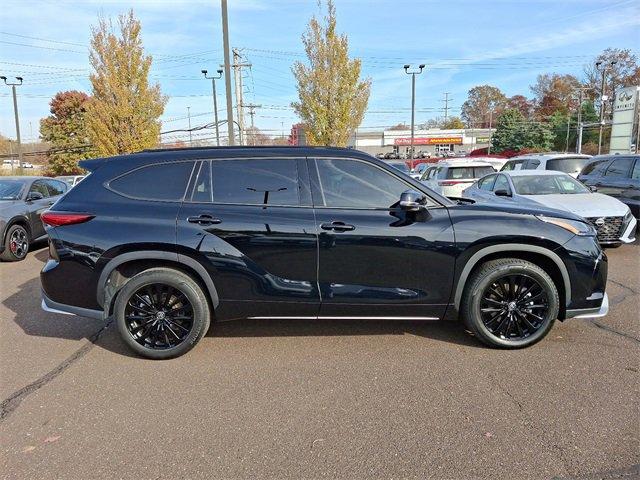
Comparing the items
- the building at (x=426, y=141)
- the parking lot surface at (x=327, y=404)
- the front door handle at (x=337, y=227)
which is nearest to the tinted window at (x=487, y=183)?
the parking lot surface at (x=327, y=404)

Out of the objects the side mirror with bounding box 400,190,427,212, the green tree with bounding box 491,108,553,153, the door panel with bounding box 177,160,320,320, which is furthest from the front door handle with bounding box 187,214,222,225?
the green tree with bounding box 491,108,553,153

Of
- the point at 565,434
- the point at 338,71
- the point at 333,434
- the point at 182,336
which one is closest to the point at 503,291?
the point at 565,434

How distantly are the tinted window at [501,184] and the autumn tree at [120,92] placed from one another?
12.5 metres

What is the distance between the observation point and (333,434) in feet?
9.10

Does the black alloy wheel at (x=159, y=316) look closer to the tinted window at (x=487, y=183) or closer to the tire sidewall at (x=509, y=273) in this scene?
the tire sidewall at (x=509, y=273)

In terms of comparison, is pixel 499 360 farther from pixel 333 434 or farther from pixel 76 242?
pixel 76 242

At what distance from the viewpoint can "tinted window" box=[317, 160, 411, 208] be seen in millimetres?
3807

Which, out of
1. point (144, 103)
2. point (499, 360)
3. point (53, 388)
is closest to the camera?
point (53, 388)

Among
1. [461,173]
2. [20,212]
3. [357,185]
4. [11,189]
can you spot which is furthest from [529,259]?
[11,189]

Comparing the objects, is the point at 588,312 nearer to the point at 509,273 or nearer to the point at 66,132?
the point at 509,273

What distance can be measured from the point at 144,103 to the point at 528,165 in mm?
12839

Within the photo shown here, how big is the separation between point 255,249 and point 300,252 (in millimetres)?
378

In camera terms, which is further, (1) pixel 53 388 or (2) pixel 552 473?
(1) pixel 53 388

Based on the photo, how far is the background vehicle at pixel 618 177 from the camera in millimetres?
8430
